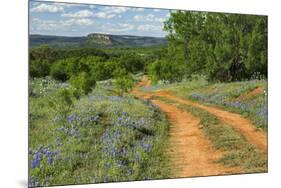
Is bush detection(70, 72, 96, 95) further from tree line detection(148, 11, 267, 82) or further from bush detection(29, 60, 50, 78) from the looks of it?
tree line detection(148, 11, 267, 82)

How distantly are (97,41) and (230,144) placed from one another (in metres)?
1.94

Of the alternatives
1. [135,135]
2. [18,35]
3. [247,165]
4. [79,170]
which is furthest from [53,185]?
[247,165]

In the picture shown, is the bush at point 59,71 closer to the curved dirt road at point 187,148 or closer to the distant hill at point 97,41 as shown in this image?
the distant hill at point 97,41

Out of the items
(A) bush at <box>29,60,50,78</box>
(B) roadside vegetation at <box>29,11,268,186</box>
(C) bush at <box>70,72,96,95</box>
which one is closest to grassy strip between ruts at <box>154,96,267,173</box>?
(B) roadside vegetation at <box>29,11,268,186</box>

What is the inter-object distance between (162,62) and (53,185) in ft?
5.99

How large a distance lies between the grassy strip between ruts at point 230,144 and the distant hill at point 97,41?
0.66 metres

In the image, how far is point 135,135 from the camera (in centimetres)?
563

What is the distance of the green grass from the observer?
16.8 feet

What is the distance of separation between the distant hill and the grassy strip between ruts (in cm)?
66

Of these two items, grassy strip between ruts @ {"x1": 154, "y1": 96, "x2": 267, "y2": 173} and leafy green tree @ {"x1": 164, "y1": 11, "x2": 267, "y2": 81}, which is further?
leafy green tree @ {"x1": 164, "y1": 11, "x2": 267, "y2": 81}

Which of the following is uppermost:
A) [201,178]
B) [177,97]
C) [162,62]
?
[162,62]

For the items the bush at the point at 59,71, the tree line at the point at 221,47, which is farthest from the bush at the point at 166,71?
the bush at the point at 59,71

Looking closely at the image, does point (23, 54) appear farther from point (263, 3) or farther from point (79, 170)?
point (263, 3)

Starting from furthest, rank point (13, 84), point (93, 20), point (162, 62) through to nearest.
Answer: point (162, 62) → point (93, 20) → point (13, 84)
